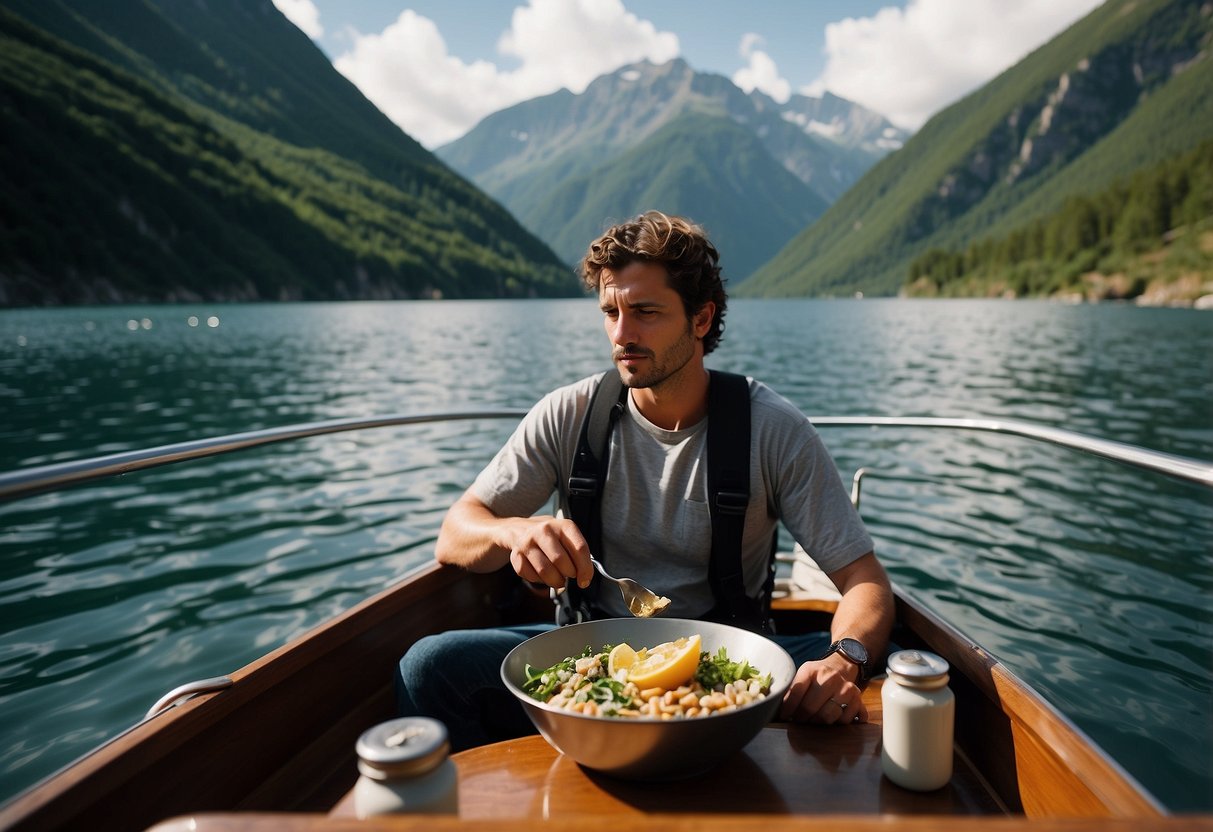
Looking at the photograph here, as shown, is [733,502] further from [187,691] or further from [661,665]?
[187,691]

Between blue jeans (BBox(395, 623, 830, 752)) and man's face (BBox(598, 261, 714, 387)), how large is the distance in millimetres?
1009

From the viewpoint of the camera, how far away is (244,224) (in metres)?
108

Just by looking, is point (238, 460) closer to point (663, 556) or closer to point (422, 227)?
point (663, 556)

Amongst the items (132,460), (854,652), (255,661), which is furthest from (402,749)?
(132,460)

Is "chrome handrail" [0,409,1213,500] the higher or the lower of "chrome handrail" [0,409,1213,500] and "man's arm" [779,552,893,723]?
the higher

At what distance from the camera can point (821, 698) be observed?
6.38 feet

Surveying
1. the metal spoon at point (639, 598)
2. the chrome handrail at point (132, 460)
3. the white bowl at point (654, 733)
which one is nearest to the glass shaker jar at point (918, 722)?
the white bowl at point (654, 733)

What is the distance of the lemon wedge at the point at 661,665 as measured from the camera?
1675 millimetres

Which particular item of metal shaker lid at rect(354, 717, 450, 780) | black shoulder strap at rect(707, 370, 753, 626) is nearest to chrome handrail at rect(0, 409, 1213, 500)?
metal shaker lid at rect(354, 717, 450, 780)

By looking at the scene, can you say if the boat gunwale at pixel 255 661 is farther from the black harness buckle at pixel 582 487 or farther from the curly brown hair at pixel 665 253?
the curly brown hair at pixel 665 253

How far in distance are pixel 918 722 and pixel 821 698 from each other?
1.11 feet

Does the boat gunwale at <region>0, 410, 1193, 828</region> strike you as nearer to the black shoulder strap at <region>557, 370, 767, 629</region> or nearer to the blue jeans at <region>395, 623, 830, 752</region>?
the blue jeans at <region>395, 623, 830, 752</region>

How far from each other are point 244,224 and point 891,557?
115 m

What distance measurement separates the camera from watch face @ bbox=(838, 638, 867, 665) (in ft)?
6.96
